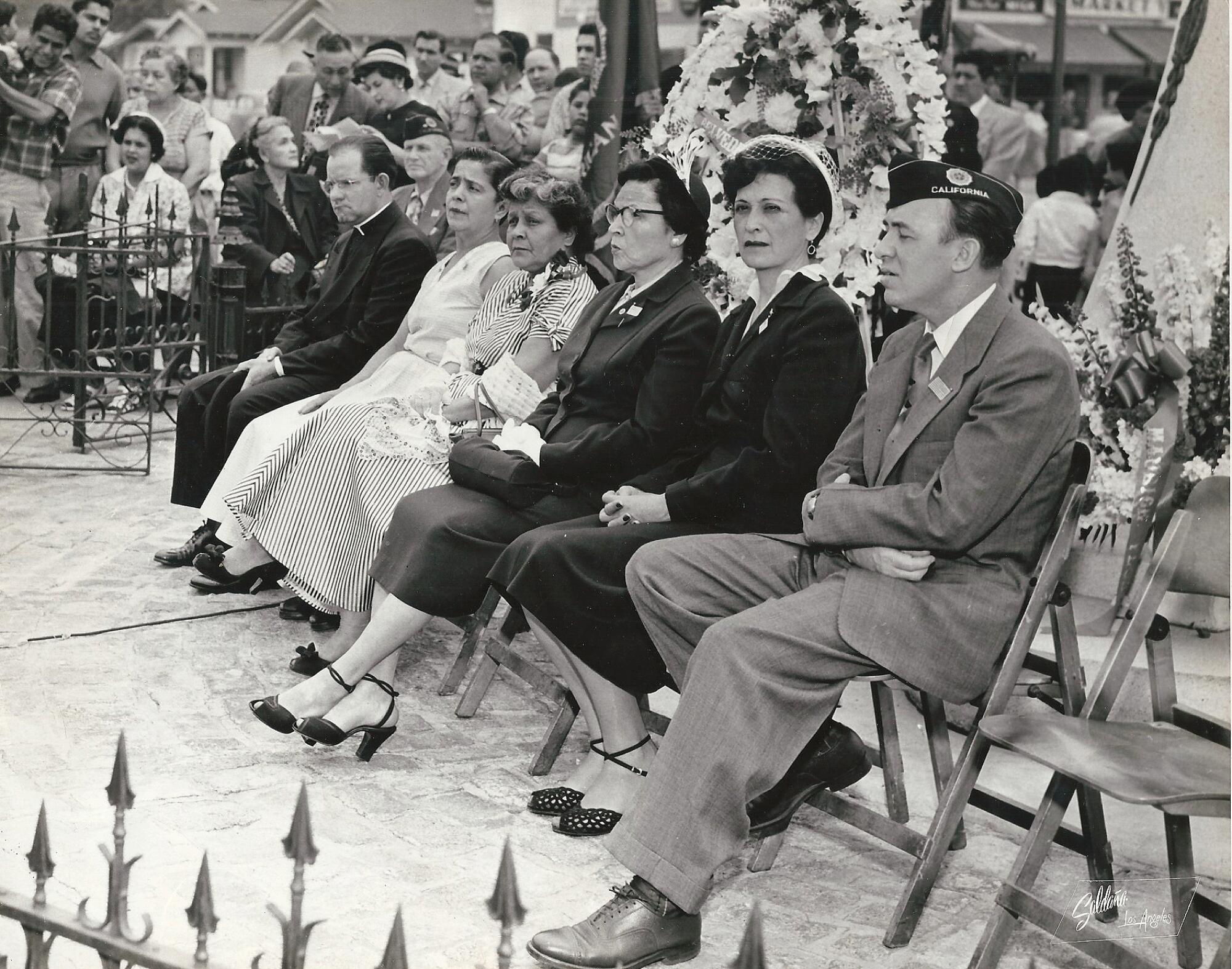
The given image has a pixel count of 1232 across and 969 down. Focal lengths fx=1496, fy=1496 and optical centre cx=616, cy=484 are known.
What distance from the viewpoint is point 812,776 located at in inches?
144

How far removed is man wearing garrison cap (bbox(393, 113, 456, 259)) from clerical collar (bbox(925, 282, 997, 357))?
11.2 feet

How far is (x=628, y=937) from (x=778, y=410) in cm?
151

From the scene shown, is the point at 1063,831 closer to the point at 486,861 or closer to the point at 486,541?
the point at 486,861

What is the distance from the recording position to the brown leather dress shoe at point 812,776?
11.8 ft

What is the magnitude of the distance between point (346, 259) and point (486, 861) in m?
3.32

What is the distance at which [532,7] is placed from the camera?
1867 centimetres

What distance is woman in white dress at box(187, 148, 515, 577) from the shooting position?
5.88 metres

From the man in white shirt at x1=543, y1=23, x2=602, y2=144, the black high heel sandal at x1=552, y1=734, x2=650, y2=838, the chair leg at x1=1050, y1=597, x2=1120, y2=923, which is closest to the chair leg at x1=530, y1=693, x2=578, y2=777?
the black high heel sandal at x1=552, y1=734, x2=650, y2=838

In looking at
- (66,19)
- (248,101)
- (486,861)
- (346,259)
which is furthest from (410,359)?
(248,101)

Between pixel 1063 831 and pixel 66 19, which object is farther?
pixel 66 19

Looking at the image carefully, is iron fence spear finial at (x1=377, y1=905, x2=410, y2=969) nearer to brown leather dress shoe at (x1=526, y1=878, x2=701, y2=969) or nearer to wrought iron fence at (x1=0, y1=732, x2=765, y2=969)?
wrought iron fence at (x1=0, y1=732, x2=765, y2=969)

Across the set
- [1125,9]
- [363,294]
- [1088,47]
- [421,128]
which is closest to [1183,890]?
[363,294]

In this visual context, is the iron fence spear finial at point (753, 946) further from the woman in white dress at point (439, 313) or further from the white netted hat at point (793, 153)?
the woman in white dress at point (439, 313)

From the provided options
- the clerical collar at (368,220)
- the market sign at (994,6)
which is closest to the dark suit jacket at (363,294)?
the clerical collar at (368,220)
